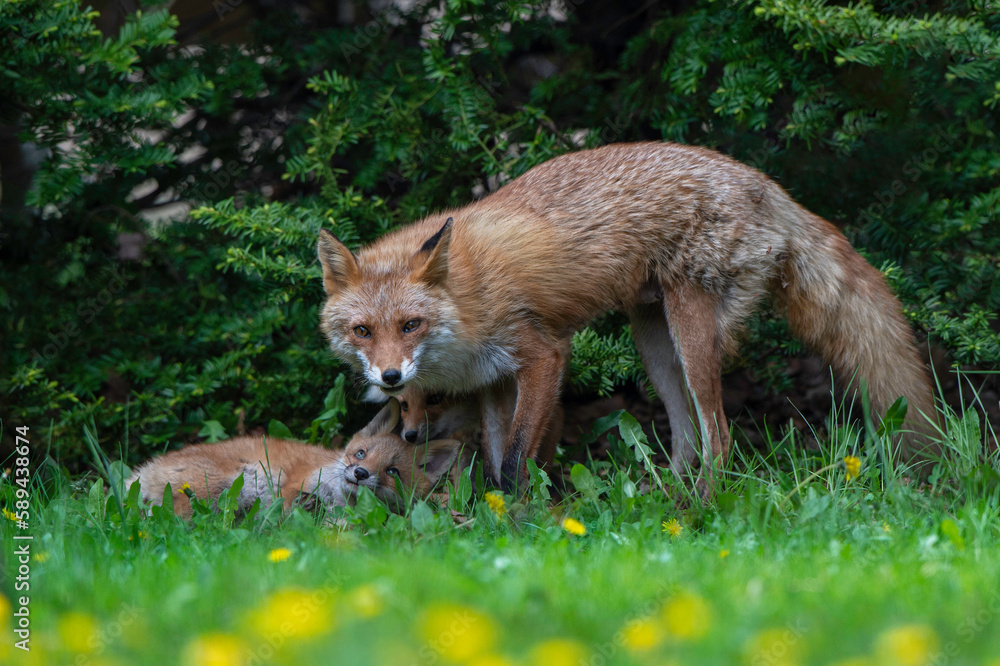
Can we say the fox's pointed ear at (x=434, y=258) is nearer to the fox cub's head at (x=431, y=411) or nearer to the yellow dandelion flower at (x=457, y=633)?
the fox cub's head at (x=431, y=411)

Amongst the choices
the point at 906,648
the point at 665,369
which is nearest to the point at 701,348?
the point at 665,369

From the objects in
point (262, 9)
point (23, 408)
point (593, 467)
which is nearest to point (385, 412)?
point (593, 467)

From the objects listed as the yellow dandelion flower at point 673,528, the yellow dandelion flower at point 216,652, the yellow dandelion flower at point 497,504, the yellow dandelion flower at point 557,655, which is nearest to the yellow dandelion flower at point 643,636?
the yellow dandelion flower at point 557,655

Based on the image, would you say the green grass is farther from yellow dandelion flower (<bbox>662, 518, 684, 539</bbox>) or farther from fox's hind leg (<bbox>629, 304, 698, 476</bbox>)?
fox's hind leg (<bbox>629, 304, 698, 476</bbox>)

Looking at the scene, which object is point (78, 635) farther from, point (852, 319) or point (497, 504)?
point (852, 319)

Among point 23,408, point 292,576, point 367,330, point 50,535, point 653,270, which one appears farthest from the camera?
point 23,408

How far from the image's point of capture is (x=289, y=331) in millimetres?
6035

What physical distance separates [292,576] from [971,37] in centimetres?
426

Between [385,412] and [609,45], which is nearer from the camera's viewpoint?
[385,412]

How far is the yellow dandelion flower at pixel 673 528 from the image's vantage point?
353 centimetres

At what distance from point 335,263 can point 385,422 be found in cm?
97

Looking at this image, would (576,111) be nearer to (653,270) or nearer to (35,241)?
(653,270)

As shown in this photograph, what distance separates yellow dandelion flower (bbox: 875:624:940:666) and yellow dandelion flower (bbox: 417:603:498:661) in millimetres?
763

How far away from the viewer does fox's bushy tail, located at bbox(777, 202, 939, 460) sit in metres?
4.84
